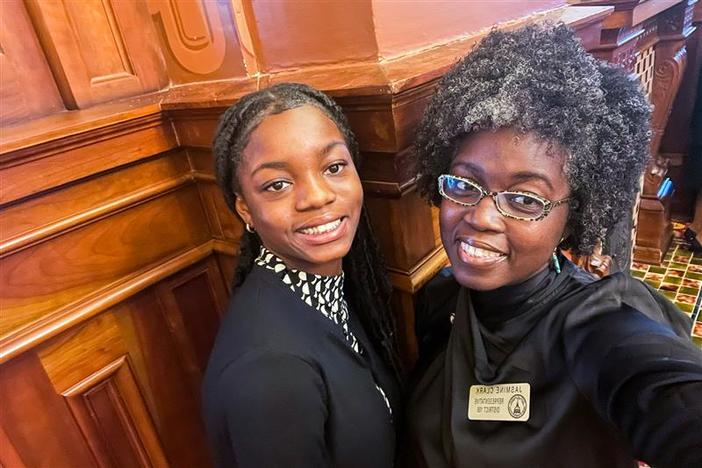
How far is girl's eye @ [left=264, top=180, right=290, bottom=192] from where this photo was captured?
841mm

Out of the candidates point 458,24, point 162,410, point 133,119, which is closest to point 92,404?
point 162,410

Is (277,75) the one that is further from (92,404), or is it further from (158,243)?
(92,404)

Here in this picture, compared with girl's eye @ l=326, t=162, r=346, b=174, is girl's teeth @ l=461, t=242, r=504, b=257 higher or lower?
lower

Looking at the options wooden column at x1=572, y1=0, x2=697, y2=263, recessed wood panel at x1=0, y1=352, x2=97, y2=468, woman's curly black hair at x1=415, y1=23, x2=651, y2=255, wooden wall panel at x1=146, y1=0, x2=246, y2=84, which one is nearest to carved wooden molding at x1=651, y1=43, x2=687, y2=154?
wooden column at x1=572, y1=0, x2=697, y2=263

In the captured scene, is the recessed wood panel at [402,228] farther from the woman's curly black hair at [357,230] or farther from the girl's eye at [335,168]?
the girl's eye at [335,168]

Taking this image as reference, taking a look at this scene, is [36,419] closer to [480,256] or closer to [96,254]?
[96,254]

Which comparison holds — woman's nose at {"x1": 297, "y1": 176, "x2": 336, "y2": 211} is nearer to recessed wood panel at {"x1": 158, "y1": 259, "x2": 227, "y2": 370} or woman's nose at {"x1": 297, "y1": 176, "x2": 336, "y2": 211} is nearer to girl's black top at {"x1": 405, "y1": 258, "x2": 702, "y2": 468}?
girl's black top at {"x1": 405, "y1": 258, "x2": 702, "y2": 468}

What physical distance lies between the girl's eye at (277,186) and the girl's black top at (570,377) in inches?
17.1

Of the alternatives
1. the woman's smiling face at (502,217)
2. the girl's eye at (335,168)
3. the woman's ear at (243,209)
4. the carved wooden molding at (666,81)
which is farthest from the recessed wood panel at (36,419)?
the carved wooden molding at (666,81)

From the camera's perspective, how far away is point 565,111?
30.2 inches

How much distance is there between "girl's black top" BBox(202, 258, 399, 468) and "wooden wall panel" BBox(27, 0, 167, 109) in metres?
0.77

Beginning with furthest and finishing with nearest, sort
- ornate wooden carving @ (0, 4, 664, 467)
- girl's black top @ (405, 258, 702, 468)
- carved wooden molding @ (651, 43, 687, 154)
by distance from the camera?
carved wooden molding @ (651, 43, 687, 154) → ornate wooden carving @ (0, 4, 664, 467) → girl's black top @ (405, 258, 702, 468)

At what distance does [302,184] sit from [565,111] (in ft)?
1.49

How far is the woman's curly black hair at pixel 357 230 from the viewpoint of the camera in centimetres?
86
